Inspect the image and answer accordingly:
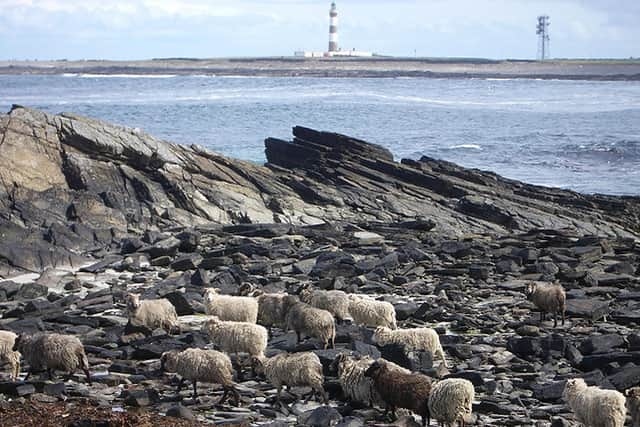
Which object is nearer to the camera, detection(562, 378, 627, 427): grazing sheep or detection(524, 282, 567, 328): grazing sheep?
detection(562, 378, 627, 427): grazing sheep

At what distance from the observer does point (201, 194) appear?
108 ft

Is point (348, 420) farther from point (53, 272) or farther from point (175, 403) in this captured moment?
point (53, 272)

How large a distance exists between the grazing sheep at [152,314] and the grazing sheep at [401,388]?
544 cm

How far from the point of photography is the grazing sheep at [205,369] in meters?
14.3

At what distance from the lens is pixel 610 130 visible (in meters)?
79.9

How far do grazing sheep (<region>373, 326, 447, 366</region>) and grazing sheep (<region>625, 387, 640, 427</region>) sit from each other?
361 centimetres

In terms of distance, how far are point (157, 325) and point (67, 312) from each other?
2497mm

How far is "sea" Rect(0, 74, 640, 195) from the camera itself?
5962 centimetres

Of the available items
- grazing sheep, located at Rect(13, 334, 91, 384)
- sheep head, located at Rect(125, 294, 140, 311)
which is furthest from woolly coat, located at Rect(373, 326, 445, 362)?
grazing sheep, located at Rect(13, 334, 91, 384)

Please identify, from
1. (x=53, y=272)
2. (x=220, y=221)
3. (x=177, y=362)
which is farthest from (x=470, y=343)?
(x=220, y=221)

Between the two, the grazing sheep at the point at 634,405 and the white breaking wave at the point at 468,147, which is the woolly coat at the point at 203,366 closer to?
the grazing sheep at the point at 634,405

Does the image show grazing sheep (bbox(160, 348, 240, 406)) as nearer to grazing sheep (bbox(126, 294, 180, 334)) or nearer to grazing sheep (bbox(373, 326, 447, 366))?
grazing sheep (bbox(373, 326, 447, 366))

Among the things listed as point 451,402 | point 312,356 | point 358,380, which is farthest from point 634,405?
point 312,356

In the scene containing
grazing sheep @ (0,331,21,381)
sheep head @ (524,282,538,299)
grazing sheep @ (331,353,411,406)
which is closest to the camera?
grazing sheep @ (331,353,411,406)
